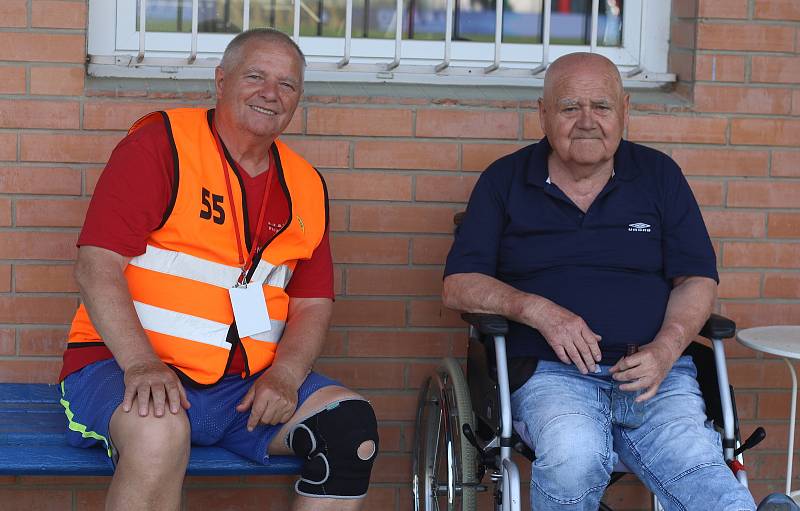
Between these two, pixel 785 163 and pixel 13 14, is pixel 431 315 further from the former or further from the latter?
pixel 13 14

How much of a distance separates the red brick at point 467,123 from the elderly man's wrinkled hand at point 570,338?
3.02 feet

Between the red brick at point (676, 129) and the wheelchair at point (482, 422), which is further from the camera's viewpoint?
the red brick at point (676, 129)

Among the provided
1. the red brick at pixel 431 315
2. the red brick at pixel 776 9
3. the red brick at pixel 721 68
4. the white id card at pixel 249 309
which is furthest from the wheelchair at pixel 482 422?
the red brick at pixel 776 9

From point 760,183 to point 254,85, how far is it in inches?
73.4

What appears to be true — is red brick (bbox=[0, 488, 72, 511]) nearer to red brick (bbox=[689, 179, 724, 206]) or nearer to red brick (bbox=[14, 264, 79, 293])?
red brick (bbox=[14, 264, 79, 293])

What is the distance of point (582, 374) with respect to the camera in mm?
3342

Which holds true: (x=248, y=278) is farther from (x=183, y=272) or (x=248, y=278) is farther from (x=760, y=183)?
(x=760, y=183)

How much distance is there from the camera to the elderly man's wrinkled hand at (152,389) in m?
2.89

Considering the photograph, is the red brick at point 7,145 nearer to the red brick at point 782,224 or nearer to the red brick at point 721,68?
the red brick at point 721,68

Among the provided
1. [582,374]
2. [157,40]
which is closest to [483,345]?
[582,374]

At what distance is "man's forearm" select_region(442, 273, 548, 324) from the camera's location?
10.8 feet

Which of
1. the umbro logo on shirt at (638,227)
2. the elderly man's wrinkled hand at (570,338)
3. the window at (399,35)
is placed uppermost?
the window at (399,35)

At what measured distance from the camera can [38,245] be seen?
3.81 metres

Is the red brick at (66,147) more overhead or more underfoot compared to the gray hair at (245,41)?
more underfoot
